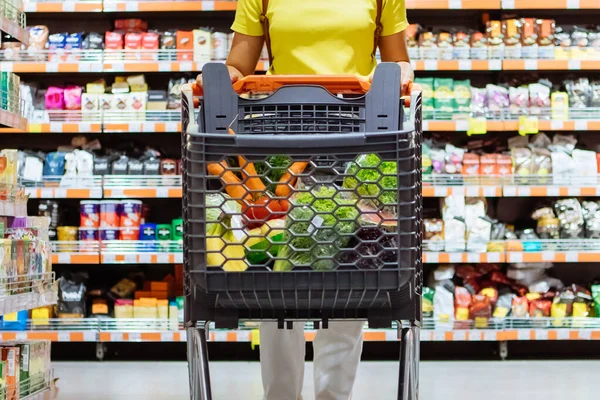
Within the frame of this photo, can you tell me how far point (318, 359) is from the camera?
245cm

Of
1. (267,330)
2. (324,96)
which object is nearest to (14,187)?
(267,330)

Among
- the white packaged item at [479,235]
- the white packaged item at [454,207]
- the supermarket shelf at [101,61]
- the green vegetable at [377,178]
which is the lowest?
the white packaged item at [479,235]

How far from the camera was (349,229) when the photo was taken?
1755 mm

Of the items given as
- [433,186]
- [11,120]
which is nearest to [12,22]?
[11,120]

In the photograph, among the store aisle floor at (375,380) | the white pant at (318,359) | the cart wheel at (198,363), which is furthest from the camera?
the store aisle floor at (375,380)

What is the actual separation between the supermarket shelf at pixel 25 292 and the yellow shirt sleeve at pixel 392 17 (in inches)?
59.9

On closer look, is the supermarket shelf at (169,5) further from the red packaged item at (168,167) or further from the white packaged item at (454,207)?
the white packaged item at (454,207)

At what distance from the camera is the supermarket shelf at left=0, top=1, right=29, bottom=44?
10.8 feet

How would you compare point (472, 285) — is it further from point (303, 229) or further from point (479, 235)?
point (303, 229)

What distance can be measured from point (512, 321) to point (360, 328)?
9.63 feet

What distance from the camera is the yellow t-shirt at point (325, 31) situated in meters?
2.47

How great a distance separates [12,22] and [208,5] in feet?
6.23

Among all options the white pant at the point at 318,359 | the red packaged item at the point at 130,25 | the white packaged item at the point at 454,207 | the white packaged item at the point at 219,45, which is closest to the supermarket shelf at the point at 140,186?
the white packaged item at the point at 219,45

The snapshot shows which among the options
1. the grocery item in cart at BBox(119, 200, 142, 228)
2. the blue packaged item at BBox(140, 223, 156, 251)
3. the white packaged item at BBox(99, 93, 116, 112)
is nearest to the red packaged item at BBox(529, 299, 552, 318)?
the blue packaged item at BBox(140, 223, 156, 251)
